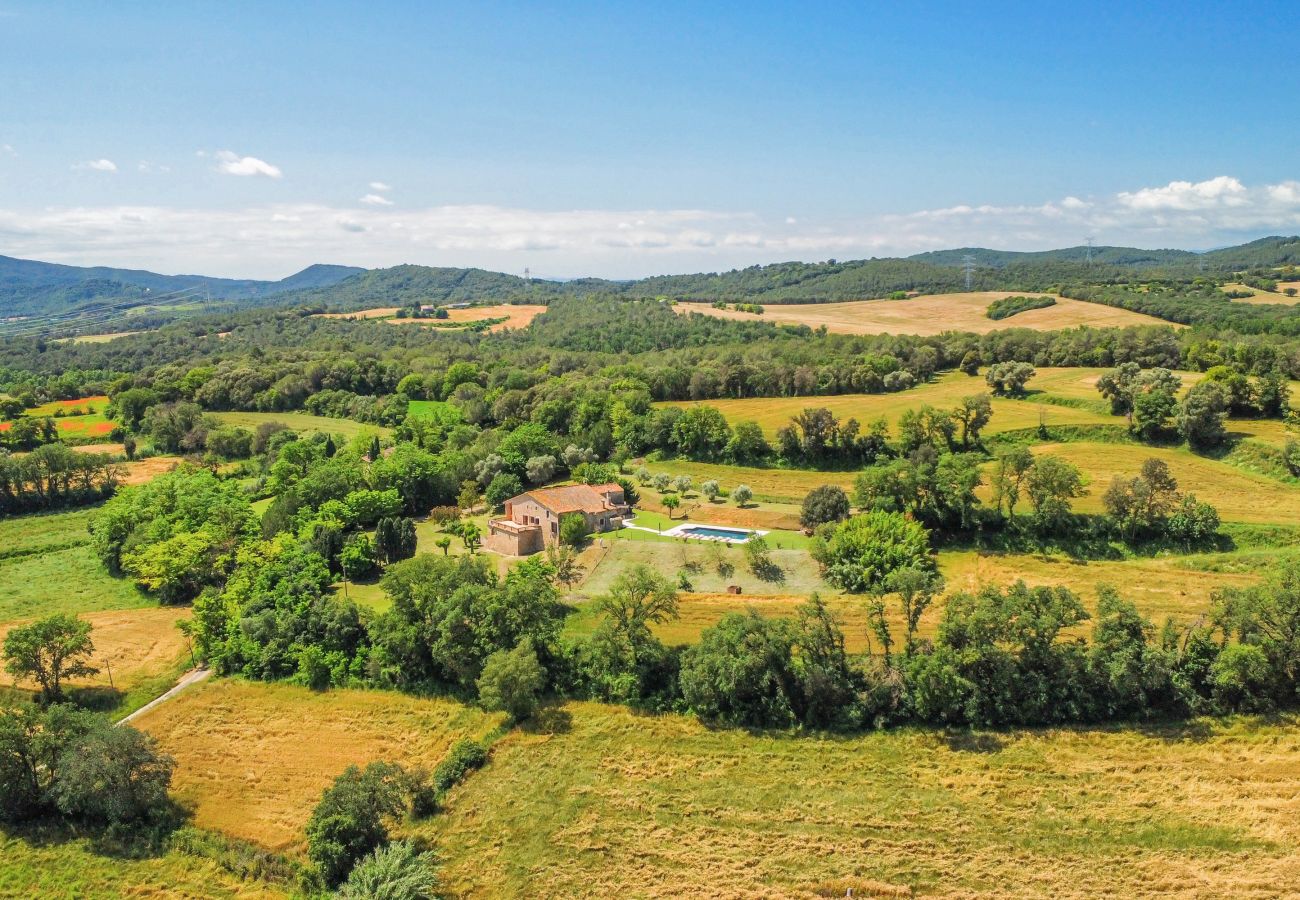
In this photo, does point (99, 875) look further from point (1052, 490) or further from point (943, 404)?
point (943, 404)

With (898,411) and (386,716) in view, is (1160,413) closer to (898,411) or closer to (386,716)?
(898,411)

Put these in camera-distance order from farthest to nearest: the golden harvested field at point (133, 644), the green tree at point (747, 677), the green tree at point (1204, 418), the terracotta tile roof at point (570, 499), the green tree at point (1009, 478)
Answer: the green tree at point (1204, 418) < the terracotta tile roof at point (570, 499) < the green tree at point (1009, 478) < the golden harvested field at point (133, 644) < the green tree at point (747, 677)

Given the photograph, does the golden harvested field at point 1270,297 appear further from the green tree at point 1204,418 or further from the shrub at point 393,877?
the shrub at point 393,877

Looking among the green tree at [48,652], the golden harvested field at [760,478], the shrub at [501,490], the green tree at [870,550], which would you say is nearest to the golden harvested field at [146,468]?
the shrub at [501,490]

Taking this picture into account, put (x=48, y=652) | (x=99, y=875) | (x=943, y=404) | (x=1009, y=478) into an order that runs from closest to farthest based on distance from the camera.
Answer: (x=99, y=875), (x=48, y=652), (x=1009, y=478), (x=943, y=404)

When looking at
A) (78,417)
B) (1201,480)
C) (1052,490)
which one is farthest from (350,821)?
(78,417)
